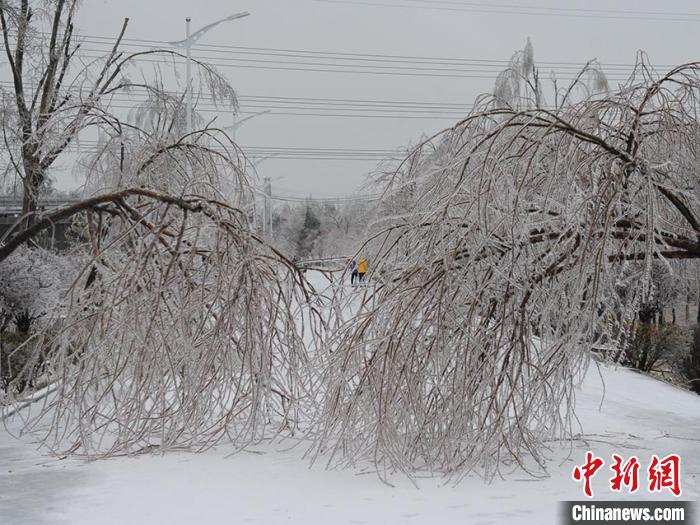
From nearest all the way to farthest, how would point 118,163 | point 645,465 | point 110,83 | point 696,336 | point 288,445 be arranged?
point 645,465 < point 288,445 < point 118,163 < point 110,83 < point 696,336

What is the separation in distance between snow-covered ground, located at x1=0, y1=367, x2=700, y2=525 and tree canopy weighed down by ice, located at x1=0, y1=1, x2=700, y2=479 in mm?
251

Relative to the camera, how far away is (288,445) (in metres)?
7.76

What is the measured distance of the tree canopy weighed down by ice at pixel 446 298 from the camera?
6246 mm

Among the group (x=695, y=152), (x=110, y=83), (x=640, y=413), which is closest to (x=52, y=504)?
(x=695, y=152)

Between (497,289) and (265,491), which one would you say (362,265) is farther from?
(265,491)

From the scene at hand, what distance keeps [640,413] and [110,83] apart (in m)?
8.01

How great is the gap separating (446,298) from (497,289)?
396mm

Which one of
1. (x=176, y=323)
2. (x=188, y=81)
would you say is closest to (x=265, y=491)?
(x=176, y=323)

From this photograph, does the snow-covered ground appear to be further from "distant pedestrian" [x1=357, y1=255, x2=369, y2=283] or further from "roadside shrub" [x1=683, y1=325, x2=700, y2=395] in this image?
"roadside shrub" [x1=683, y1=325, x2=700, y2=395]

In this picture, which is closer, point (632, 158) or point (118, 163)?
point (632, 158)

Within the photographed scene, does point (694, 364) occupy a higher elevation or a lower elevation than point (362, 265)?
lower

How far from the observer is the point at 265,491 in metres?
6.11

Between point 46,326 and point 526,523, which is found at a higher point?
point 46,326

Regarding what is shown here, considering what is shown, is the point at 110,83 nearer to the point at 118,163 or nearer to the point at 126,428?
the point at 118,163
